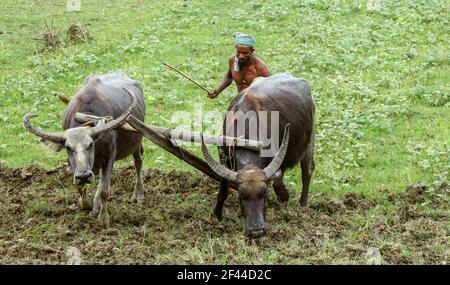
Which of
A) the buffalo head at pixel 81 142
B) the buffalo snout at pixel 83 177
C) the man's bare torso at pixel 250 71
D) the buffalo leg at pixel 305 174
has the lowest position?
the buffalo leg at pixel 305 174

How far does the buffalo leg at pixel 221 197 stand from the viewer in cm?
809

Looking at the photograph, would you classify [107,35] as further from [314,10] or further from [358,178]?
[358,178]

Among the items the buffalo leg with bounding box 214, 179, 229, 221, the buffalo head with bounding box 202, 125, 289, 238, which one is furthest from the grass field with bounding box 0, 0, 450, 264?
the buffalo head with bounding box 202, 125, 289, 238

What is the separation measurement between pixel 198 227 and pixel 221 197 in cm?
46

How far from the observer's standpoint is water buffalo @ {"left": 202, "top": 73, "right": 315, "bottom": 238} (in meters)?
7.28

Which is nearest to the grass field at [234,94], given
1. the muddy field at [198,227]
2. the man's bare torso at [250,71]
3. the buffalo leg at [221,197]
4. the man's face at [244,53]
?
the muddy field at [198,227]

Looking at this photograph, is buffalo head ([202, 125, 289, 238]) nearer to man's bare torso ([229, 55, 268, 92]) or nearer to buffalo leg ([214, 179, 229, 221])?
buffalo leg ([214, 179, 229, 221])

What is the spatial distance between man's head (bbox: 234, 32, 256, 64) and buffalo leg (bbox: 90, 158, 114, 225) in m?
2.37

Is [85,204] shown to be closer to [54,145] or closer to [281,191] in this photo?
[54,145]

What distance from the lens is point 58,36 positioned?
1738cm

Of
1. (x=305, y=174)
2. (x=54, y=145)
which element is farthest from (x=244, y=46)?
(x=54, y=145)

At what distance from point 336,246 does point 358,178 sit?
2789mm

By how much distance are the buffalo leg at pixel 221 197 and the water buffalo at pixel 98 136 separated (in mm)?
1294

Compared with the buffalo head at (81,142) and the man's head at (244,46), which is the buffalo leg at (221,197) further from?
the man's head at (244,46)
